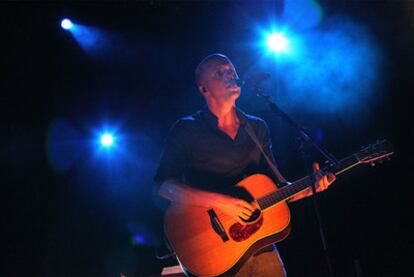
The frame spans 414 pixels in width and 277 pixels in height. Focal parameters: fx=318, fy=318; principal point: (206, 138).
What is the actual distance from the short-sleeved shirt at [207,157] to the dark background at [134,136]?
215cm

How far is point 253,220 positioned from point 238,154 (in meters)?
0.64

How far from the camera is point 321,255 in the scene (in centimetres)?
470

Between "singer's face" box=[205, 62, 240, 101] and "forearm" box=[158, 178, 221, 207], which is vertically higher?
"singer's face" box=[205, 62, 240, 101]

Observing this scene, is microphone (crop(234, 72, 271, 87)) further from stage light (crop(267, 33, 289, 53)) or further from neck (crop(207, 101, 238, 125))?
stage light (crop(267, 33, 289, 53))

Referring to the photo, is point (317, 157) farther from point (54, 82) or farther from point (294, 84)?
point (54, 82)

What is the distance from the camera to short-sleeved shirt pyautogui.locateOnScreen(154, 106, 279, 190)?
2.99 m

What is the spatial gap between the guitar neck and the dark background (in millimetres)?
2204

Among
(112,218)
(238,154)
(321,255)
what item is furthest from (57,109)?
(321,255)

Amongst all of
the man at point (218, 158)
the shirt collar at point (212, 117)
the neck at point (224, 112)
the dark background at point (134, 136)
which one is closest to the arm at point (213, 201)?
the man at point (218, 158)

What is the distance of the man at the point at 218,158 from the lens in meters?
2.74

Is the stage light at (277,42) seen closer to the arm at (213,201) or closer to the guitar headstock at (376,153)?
the guitar headstock at (376,153)

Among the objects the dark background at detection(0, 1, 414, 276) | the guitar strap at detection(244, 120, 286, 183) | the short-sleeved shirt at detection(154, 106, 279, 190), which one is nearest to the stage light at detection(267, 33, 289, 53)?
the dark background at detection(0, 1, 414, 276)

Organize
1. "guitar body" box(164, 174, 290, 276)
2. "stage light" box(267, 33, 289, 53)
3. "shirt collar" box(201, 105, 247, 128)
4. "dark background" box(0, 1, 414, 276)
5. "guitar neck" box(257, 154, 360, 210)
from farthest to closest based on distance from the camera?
"stage light" box(267, 33, 289, 53) < "dark background" box(0, 1, 414, 276) < "shirt collar" box(201, 105, 247, 128) < "guitar neck" box(257, 154, 360, 210) < "guitar body" box(164, 174, 290, 276)

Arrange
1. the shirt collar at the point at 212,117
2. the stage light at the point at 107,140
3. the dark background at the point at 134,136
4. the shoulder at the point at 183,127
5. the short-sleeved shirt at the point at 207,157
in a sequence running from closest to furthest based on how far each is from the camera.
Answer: the short-sleeved shirt at the point at 207,157, the shoulder at the point at 183,127, the shirt collar at the point at 212,117, the dark background at the point at 134,136, the stage light at the point at 107,140
